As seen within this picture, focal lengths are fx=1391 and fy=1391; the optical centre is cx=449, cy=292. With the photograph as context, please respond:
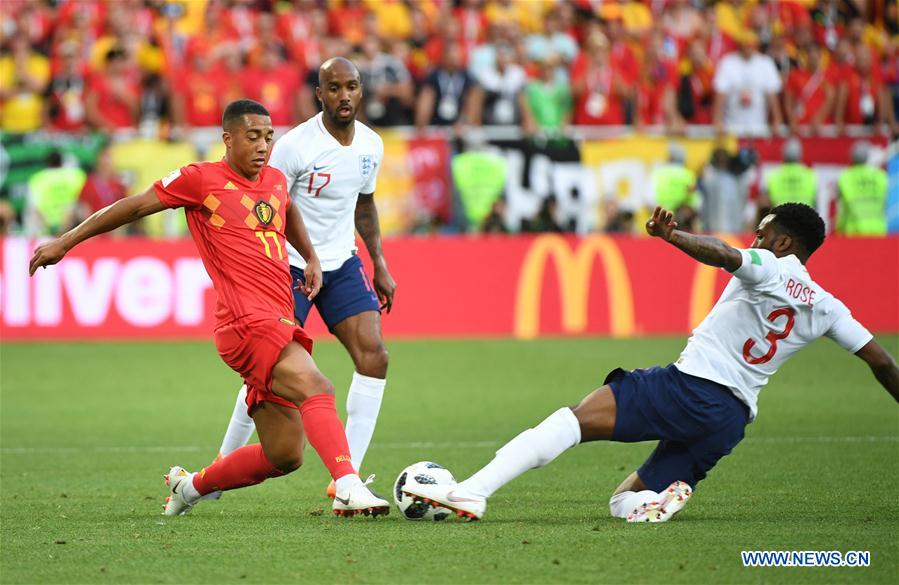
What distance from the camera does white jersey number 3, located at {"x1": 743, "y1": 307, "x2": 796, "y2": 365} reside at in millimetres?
6570

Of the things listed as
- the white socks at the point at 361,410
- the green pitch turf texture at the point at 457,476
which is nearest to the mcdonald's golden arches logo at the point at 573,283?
the green pitch turf texture at the point at 457,476

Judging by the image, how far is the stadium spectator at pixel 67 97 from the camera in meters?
18.6

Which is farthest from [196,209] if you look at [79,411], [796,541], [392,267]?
[392,267]

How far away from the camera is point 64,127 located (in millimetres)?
18578

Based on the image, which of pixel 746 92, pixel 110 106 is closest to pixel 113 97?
pixel 110 106

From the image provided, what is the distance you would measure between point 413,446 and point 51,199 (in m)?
9.10

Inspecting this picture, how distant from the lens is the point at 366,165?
8.03 metres

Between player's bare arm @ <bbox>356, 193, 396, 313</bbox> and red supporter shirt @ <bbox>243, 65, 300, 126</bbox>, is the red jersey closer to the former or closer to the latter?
player's bare arm @ <bbox>356, 193, 396, 313</bbox>

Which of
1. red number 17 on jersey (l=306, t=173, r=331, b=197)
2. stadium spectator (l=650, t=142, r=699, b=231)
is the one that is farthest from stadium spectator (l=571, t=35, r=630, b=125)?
red number 17 on jersey (l=306, t=173, r=331, b=197)

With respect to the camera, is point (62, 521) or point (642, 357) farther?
point (642, 357)

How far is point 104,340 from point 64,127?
3320 mm

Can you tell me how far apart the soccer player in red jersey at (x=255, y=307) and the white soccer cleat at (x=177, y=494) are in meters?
0.04

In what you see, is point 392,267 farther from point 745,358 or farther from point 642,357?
point 745,358

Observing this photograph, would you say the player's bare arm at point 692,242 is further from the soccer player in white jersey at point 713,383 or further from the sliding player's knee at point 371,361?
the sliding player's knee at point 371,361
